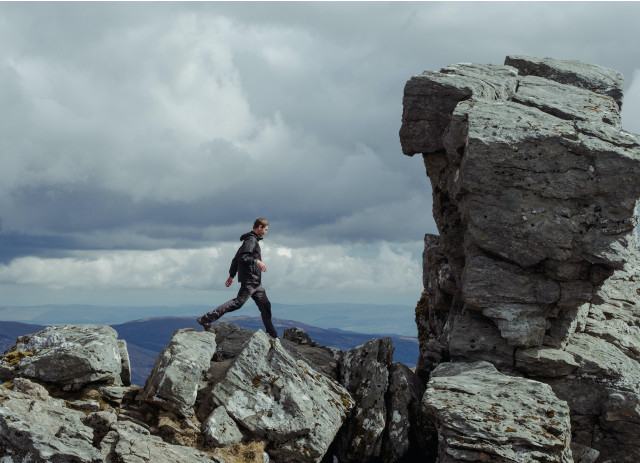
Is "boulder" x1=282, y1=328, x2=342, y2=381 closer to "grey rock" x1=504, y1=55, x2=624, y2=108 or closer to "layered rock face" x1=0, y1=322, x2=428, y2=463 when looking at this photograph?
"layered rock face" x1=0, y1=322, x2=428, y2=463

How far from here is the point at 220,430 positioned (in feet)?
63.8

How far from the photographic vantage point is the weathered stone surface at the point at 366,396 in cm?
2130

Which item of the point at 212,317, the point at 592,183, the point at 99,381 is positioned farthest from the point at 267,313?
the point at 592,183

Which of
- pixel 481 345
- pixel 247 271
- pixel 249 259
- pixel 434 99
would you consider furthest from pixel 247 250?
pixel 434 99

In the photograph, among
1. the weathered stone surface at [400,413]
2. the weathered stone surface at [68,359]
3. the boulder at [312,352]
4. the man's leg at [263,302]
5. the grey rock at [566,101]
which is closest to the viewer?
the weathered stone surface at [400,413]

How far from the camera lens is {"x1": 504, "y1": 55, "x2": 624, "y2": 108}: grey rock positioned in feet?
104

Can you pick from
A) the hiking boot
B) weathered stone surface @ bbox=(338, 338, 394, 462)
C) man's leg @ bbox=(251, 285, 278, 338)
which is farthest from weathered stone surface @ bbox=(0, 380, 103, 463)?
man's leg @ bbox=(251, 285, 278, 338)

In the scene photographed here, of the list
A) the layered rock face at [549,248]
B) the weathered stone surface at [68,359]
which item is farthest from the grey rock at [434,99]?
the weathered stone surface at [68,359]

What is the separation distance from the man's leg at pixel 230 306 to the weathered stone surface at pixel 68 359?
13.4ft

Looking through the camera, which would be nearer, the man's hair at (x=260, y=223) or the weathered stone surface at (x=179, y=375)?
the weathered stone surface at (x=179, y=375)

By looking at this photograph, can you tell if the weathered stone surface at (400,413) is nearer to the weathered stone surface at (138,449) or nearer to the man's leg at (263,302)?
the man's leg at (263,302)

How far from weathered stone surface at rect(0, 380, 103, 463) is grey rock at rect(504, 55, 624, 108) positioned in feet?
97.4

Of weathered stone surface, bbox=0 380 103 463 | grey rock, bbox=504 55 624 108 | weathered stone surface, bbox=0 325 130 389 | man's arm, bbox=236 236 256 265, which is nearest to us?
weathered stone surface, bbox=0 380 103 463

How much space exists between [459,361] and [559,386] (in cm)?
426
